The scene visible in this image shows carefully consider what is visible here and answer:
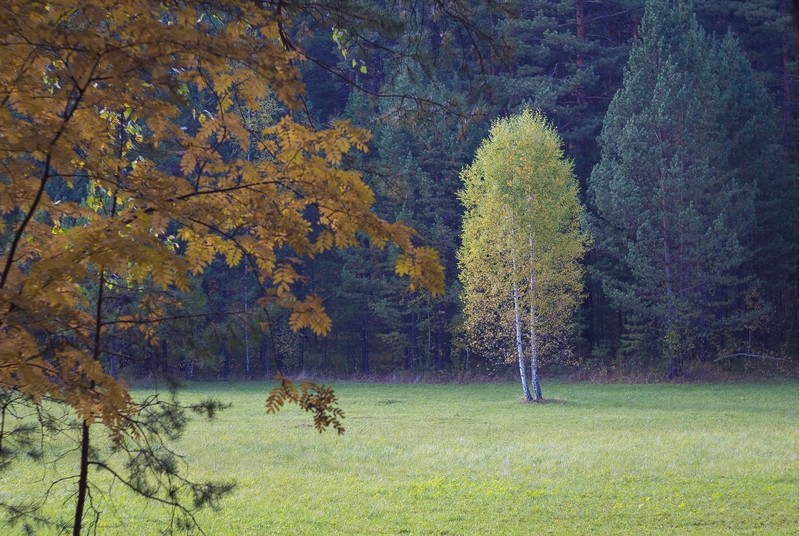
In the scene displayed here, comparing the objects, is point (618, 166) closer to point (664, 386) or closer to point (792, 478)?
→ point (664, 386)

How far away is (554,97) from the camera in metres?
32.3

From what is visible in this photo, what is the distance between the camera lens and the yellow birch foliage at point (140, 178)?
3.23 m

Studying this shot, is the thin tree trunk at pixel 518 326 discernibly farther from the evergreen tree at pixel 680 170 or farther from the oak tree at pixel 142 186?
the oak tree at pixel 142 186

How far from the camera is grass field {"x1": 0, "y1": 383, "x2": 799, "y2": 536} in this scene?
884 centimetres

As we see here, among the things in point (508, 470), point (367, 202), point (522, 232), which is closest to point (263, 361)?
point (522, 232)

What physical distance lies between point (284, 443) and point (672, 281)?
1882 centimetres

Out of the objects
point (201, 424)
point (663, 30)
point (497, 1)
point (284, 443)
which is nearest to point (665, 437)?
point (284, 443)

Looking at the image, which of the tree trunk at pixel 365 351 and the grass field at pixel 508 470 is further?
the tree trunk at pixel 365 351

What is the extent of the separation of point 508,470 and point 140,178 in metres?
9.28

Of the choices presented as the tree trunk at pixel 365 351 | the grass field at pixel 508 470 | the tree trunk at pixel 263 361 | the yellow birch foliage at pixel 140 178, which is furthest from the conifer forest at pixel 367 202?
the grass field at pixel 508 470

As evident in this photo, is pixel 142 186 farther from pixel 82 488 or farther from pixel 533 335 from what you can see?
pixel 533 335

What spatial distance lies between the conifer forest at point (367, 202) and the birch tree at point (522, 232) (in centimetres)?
8

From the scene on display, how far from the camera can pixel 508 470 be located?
1220cm

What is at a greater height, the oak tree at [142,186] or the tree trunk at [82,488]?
the oak tree at [142,186]
